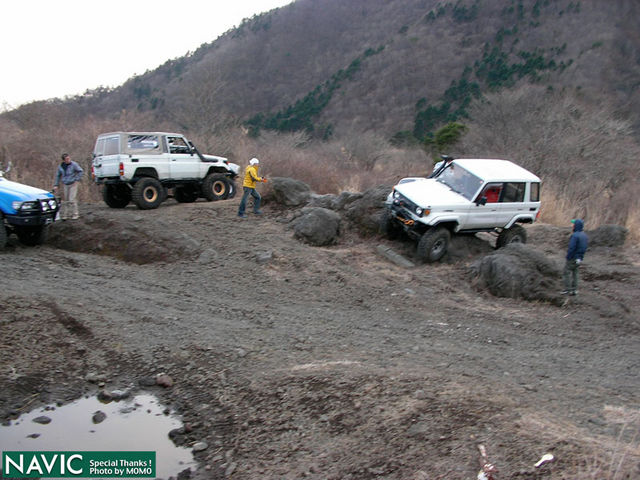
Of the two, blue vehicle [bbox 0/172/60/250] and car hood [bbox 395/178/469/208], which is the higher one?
car hood [bbox 395/178/469/208]

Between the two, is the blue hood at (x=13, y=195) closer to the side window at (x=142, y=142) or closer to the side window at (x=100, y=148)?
the side window at (x=100, y=148)

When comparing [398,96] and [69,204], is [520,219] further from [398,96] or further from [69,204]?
[398,96]

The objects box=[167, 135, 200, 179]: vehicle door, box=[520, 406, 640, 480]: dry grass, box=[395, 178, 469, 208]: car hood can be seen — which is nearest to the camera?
box=[520, 406, 640, 480]: dry grass

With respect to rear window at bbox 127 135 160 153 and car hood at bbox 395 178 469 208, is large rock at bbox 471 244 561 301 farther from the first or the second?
rear window at bbox 127 135 160 153

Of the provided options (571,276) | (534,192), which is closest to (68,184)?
(534,192)

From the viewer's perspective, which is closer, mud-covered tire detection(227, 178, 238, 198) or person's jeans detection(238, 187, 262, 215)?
person's jeans detection(238, 187, 262, 215)

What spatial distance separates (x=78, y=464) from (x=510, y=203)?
1004cm

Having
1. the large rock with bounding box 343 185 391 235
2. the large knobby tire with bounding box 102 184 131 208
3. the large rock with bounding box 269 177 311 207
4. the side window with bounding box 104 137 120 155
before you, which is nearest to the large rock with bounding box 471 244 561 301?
the large rock with bounding box 343 185 391 235

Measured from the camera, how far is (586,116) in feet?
88.2

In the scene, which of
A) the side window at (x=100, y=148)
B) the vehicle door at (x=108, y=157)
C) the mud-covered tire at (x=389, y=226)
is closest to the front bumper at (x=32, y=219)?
the vehicle door at (x=108, y=157)

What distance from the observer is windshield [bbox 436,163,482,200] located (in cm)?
1136

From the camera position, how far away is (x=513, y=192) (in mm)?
11766

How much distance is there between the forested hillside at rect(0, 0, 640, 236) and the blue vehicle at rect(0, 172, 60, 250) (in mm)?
8519

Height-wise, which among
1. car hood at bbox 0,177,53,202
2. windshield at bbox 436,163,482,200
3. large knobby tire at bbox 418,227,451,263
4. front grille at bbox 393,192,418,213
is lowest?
large knobby tire at bbox 418,227,451,263
